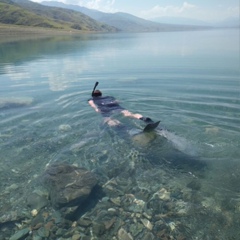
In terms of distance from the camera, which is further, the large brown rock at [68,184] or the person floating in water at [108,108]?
the person floating in water at [108,108]

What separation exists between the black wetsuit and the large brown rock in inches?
258

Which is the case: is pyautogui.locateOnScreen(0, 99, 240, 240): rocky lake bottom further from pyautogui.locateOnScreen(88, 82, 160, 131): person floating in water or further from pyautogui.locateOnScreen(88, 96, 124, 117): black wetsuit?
pyautogui.locateOnScreen(88, 96, 124, 117): black wetsuit

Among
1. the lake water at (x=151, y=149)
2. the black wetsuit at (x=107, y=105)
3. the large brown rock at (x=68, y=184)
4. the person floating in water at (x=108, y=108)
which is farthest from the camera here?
the black wetsuit at (x=107, y=105)

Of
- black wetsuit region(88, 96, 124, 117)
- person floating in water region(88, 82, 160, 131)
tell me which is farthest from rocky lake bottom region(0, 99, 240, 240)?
black wetsuit region(88, 96, 124, 117)

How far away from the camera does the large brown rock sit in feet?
28.5

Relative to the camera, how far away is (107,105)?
17.2m

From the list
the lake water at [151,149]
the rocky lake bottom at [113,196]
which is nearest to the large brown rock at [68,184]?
the rocky lake bottom at [113,196]

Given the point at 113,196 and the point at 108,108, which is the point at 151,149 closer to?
the point at 113,196

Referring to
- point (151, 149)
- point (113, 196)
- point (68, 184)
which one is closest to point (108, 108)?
point (151, 149)

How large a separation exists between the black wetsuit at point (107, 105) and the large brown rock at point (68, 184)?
655cm

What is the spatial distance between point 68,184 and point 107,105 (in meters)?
8.72

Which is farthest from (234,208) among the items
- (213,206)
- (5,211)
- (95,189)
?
(5,211)

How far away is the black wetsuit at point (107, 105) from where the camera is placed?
1638cm

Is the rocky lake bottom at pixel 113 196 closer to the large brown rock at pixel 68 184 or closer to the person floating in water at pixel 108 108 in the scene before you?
the large brown rock at pixel 68 184
